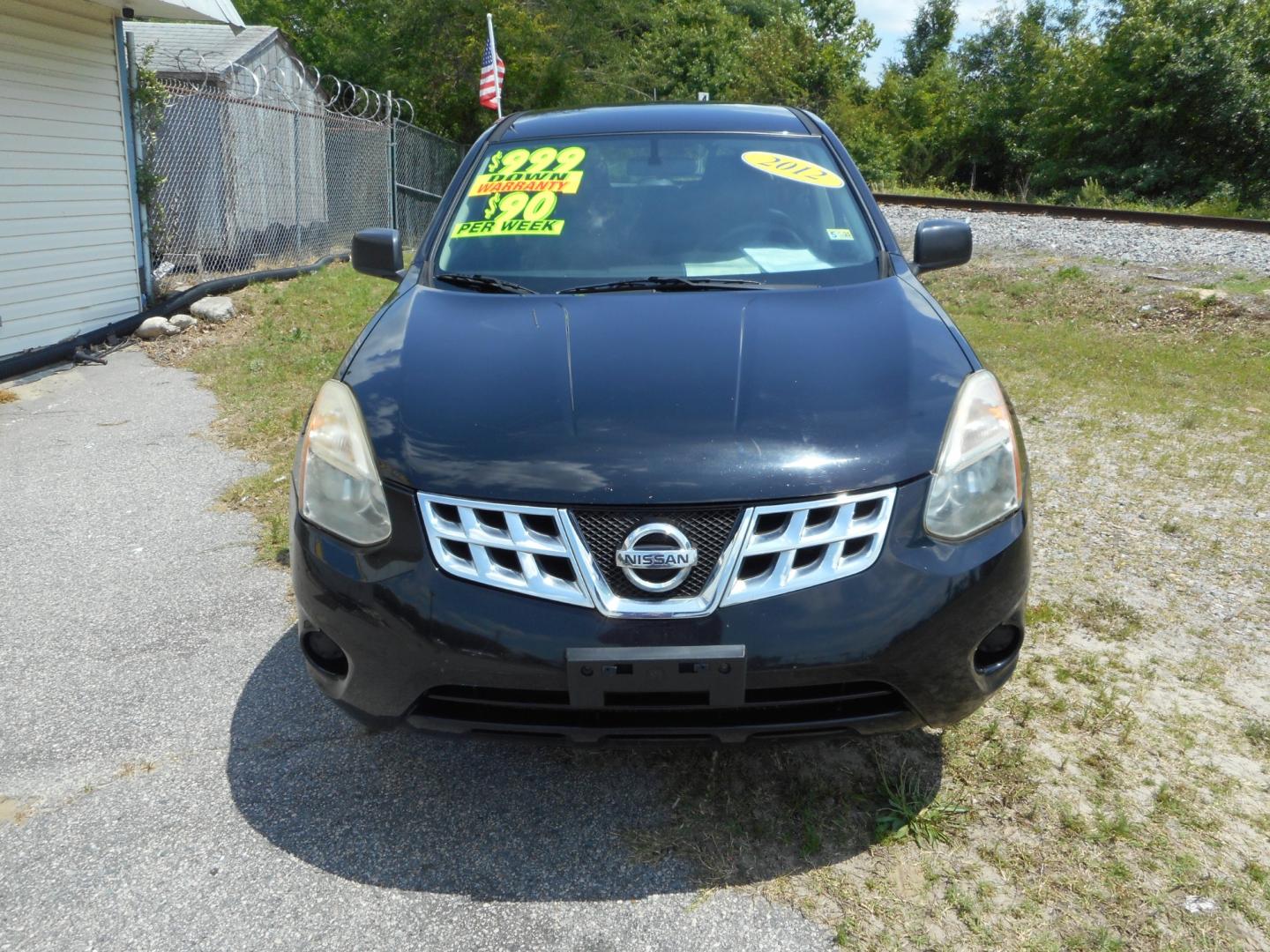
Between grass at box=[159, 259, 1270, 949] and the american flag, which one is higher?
the american flag

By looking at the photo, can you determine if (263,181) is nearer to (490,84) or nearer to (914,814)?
(490,84)

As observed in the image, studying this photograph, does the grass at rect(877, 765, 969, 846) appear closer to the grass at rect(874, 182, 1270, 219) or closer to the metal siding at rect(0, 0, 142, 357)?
the metal siding at rect(0, 0, 142, 357)

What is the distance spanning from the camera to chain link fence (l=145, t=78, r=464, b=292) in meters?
10.6

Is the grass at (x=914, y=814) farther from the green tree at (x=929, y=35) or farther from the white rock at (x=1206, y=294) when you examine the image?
the green tree at (x=929, y=35)

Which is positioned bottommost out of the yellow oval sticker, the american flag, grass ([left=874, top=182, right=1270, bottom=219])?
the yellow oval sticker

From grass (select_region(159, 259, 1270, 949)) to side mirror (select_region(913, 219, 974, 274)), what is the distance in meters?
1.28

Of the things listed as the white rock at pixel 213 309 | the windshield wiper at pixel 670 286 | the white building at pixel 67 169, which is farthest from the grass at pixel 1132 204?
the windshield wiper at pixel 670 286

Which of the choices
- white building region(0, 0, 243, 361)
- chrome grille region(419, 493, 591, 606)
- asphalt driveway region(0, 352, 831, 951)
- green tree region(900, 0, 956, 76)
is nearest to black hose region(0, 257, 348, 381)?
white building region(0, 0, 243, 361)

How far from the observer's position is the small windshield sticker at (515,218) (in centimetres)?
334

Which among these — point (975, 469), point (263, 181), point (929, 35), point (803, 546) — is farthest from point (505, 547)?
point (929, 35)

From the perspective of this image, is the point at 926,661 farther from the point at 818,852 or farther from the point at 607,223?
the point at 607,223

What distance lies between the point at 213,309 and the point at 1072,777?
8533 mm

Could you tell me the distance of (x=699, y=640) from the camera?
2.03m

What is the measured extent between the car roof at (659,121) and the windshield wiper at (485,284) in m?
0.91
